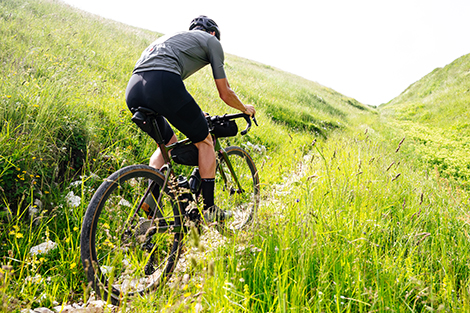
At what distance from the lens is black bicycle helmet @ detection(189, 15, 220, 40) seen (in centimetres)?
319

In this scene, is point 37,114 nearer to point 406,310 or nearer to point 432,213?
point 406,310

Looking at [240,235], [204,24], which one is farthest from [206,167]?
[204,24]

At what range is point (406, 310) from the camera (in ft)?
6.28

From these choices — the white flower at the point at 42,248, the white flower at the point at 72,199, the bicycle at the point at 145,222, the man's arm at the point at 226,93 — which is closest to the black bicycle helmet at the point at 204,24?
the man's arm at the point at 226,93

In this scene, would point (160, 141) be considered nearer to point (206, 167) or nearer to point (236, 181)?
point (206, 167)

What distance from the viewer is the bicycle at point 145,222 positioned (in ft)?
6.95

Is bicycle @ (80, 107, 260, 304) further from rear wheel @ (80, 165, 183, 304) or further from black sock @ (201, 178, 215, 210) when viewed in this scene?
black sock @ (201, 178, 215, 210)

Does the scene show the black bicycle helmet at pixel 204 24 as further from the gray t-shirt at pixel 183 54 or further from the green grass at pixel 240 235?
the green grass at pixel 240 235

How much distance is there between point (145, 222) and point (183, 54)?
180 cm

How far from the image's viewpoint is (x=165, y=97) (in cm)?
265

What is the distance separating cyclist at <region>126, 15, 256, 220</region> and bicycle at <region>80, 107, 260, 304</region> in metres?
0.14

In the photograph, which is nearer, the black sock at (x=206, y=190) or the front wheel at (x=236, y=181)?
the black sock at (x=206, y=190)

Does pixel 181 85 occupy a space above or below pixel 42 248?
above

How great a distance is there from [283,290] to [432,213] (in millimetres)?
2384
